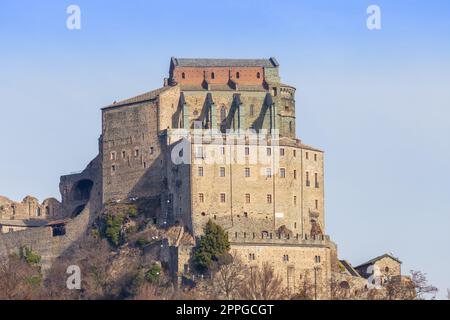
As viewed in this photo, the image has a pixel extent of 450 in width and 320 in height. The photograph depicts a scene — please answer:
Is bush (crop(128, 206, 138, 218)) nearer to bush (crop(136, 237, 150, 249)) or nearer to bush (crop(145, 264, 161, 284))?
bush (crop(136, 237, 150, 249))

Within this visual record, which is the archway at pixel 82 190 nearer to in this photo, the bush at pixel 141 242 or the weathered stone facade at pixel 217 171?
the weathered stone facade at pixel 217 171

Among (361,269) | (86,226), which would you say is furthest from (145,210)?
(361,269)

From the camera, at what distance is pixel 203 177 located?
4926 inches

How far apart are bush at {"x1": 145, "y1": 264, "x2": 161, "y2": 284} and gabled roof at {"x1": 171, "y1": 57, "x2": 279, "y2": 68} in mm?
19384

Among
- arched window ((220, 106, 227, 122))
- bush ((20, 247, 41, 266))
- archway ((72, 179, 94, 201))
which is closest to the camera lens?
bush ((20, 247, 41, 266))

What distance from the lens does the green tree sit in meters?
121

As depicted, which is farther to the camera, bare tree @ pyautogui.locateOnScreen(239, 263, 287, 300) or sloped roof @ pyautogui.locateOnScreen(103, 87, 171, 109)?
sloped roof @ pyautogui.locateOnScreen(103, 87, 171, 109)

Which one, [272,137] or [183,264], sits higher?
[272,137]

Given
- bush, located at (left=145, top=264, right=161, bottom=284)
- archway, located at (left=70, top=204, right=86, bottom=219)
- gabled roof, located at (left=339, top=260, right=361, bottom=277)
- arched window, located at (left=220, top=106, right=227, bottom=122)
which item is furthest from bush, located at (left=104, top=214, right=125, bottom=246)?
gabled roof, located at (left=339, top=260, right=361, bottom=277)

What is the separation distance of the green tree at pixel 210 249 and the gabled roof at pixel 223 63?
1876 cm

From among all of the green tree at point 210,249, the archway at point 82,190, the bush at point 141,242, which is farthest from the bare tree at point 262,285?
the archway at point 82,190
